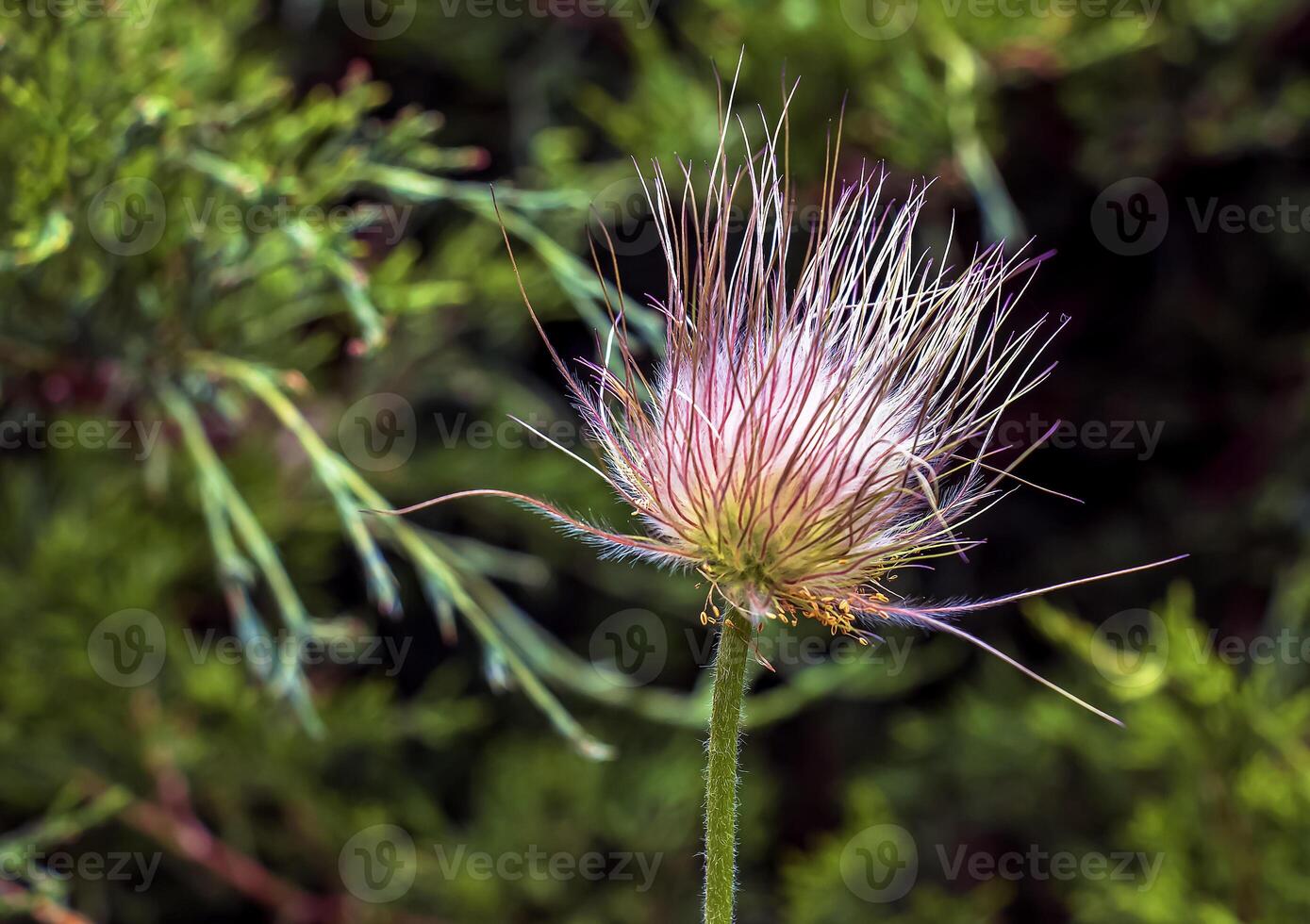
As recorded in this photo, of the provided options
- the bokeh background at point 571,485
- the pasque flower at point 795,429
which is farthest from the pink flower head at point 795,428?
the bokeh background at point 571,485

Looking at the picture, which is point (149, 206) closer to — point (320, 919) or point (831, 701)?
point (320, 919)

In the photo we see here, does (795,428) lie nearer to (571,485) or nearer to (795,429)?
(795,429)

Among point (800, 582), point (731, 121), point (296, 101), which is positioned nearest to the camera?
point (800, 582)

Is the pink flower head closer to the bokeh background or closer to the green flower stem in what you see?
the green flower stem

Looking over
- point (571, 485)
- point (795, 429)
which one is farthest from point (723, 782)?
point (571, 485)

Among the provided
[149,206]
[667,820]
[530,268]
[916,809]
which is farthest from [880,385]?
[916,809]

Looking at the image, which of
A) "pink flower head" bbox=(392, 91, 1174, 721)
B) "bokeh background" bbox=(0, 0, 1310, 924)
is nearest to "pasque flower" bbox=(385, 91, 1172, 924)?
"pink flower head" bbox=(392, 91, 1174, 721)
